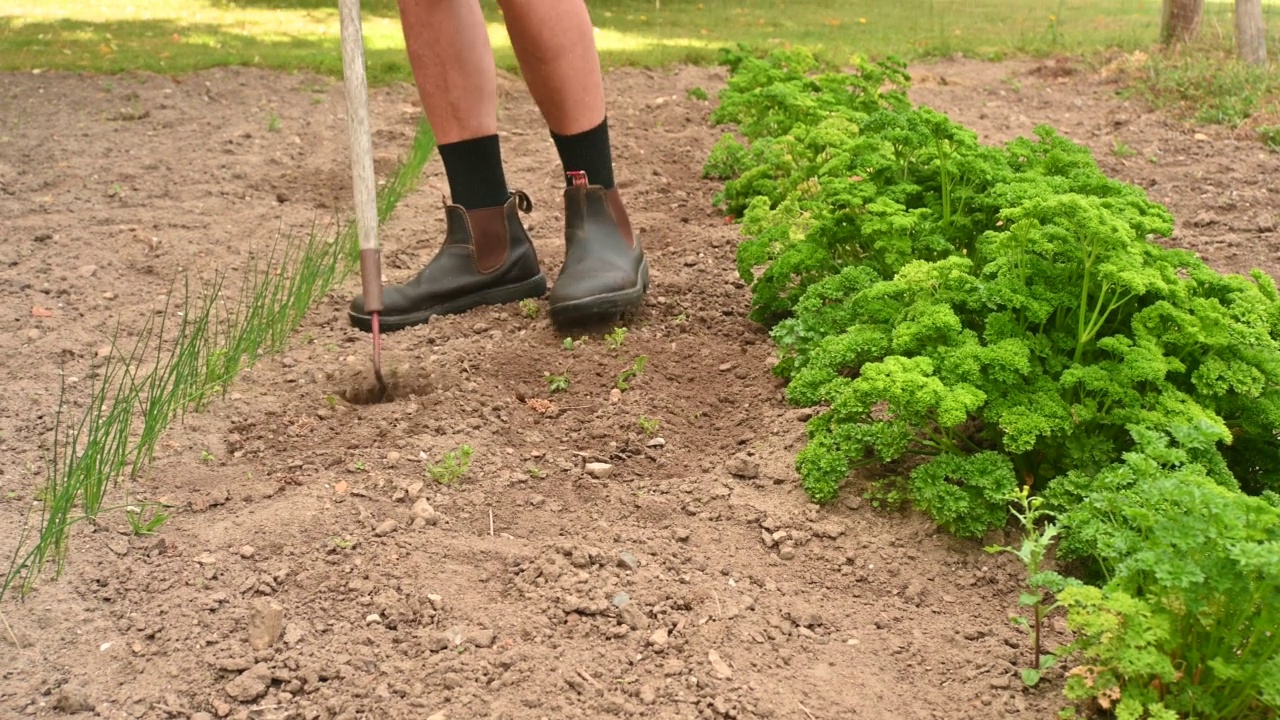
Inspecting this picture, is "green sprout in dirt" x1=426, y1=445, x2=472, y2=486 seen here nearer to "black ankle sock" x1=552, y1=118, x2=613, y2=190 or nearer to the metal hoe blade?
the metal hoe blade

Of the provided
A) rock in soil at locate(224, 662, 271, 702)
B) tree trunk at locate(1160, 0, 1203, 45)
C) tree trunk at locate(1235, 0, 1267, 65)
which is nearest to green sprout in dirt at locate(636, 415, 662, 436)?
rock in soil at locate(224, 662, 271, 702)

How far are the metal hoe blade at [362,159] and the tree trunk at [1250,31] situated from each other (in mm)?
4652

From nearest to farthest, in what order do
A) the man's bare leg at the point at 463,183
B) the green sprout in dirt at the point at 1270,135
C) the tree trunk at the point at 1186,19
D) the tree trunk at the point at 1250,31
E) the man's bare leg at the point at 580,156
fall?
the man's bare leg at the point at 580,156
the man's bare leg at the point at 463,183
the green sprout in dirt at the point at 1270,135
the tree trunk at the point at 1250,31
the tree trunk at the point at 1186,19

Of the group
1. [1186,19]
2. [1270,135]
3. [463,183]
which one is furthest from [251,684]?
[1186,19]

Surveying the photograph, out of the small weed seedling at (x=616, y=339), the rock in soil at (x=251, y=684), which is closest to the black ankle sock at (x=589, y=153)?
the small weed seedling at (x=616, y=339)

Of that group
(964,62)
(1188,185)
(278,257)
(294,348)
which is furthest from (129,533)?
(964,62)

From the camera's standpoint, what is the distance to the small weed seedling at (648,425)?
8.85ft

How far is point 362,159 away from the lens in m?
2.86

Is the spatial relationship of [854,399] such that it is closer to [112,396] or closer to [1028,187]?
[1028,187]

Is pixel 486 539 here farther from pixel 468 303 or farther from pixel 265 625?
pixel 468 303

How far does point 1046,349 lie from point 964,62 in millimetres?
5137

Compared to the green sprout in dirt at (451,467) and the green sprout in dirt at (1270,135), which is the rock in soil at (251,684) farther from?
the green sprout in dirt at (1270,135)

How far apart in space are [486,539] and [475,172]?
4.42 feet

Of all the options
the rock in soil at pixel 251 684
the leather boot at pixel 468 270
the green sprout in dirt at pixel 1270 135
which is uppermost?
the green sprout in dirt at pixel 1270 135
